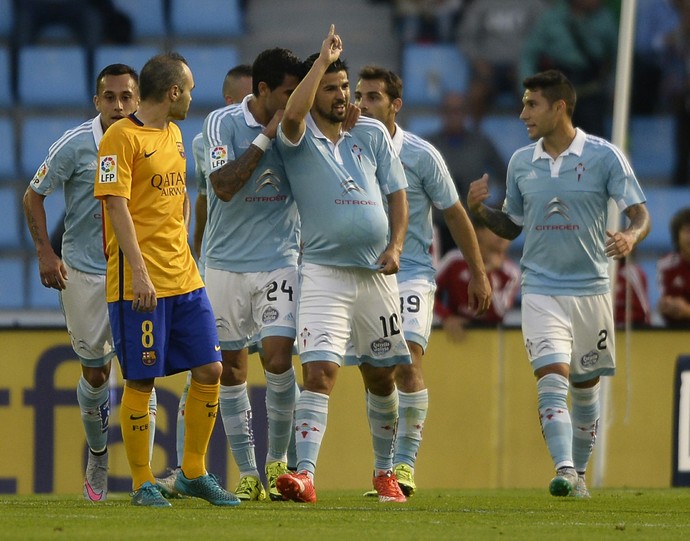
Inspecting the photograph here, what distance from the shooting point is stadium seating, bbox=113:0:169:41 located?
617 inches

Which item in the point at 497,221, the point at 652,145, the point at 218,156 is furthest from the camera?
the point at 652,145

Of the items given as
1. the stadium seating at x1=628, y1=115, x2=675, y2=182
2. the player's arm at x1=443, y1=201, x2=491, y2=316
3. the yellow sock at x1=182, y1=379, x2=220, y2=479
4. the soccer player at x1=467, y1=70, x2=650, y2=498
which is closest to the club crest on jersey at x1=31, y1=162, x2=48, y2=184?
the yellow sock at x1=182, y1=379, x2=220, y2=479

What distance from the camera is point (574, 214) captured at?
860 centimetres

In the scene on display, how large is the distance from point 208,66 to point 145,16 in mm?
995

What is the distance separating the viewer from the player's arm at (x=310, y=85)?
23.6 feet

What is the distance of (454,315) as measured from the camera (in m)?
11.0

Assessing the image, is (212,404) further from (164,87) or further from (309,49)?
(309,49)

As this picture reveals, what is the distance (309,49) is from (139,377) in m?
9.29

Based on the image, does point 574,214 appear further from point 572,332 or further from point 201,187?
point 201,187

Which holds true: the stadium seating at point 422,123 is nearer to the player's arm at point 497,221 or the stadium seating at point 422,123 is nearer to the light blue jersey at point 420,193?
the player's arm at point 497,221

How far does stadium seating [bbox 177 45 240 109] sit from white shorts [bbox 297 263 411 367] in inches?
305

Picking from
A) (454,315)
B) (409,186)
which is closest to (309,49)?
(454,315)

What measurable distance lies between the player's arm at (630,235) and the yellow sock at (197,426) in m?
2.26

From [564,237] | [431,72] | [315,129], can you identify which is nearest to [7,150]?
→ [431,72]
